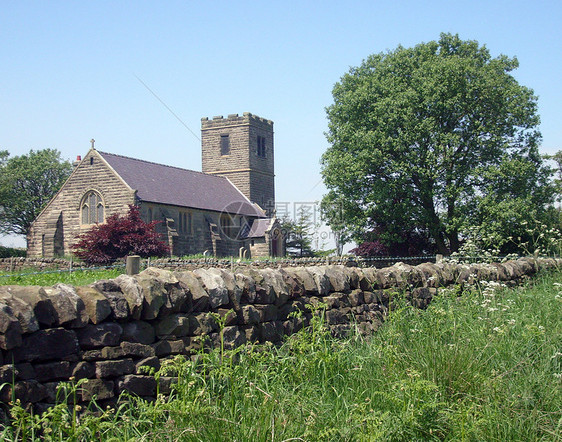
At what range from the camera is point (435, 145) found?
105 feet

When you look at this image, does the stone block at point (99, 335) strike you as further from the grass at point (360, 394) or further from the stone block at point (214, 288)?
the stone block at point (214, 288)

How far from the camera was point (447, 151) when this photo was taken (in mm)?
31594

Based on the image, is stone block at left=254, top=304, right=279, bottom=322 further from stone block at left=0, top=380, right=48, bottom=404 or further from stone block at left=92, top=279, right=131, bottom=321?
stone block at left=0, top=380, right=48, bottom=404

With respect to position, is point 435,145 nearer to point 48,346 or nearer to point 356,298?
point 356,298

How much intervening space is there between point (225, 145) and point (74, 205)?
21225 millimetres

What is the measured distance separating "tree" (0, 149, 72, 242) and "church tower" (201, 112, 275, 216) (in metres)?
17.5

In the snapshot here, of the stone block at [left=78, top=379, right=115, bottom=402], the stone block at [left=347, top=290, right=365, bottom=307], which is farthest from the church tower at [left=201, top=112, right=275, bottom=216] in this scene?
the stone block at [left=78, top=379, right=115, bottom=402]

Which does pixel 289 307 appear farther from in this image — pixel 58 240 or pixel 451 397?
pixel 58 240

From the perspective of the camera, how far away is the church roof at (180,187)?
42.0 meters


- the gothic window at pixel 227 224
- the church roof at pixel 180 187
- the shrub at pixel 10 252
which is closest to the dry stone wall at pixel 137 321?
the church roof at pixel 180 187

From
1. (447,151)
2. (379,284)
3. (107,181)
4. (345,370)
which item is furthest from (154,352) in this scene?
(107,181)

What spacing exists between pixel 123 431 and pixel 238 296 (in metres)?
2.02

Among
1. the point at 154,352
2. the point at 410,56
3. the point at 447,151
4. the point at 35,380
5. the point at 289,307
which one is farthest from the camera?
the point at 410,56

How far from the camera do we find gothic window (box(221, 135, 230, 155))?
60225 millimetres
